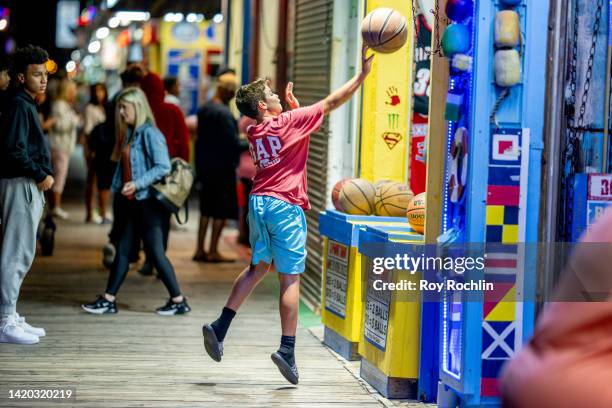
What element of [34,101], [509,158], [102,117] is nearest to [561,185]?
[509,158]

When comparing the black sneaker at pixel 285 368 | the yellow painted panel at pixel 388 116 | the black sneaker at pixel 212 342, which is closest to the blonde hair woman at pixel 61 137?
the yellow painted panel at pixel 388 116

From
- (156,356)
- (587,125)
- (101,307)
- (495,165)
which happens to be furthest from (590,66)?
(101,307)

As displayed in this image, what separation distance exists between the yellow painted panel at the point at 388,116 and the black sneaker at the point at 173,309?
7.21 ft

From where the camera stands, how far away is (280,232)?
6.95 meters

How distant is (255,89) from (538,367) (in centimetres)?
472

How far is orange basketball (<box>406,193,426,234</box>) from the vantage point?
22.3ft

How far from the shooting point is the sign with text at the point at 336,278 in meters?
7.97

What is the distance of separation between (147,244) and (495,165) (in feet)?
13.7

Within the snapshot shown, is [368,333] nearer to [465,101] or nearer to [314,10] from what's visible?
[465,101]

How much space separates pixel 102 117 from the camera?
17.2 metres

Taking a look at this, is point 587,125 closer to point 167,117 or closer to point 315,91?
point 315,91

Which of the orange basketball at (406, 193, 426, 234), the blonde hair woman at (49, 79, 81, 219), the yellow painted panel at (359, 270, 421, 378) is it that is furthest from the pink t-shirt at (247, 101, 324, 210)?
the blonde hair woman at (49, 79, 81, 219)

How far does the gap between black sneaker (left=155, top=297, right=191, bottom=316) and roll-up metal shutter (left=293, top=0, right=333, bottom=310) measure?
1.17 meters

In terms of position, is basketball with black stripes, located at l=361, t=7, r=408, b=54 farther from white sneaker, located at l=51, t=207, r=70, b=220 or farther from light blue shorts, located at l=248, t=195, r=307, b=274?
white sneaker, located at l=51, t=207, r=70, b=220
